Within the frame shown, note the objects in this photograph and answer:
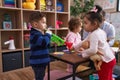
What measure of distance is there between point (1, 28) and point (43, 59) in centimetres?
148

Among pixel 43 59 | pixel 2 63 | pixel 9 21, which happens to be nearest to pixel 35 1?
pixel 9 21

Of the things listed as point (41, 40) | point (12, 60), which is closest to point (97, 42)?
point (41, 40)

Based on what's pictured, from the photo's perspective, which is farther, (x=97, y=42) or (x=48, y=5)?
(x=48, y=5)

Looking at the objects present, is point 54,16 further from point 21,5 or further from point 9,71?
point 9,71

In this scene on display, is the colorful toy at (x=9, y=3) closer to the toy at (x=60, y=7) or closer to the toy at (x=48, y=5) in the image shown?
the toy at (x=48, y=5)

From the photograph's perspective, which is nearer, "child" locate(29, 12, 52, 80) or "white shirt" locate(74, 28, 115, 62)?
"white shirt" locate(74, 28, 115, 62)

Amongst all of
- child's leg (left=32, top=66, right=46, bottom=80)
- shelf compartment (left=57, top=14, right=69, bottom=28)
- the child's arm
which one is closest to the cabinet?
shelf compartment (left=57, top=14, right=69, bottom=28)

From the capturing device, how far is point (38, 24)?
1561 mm

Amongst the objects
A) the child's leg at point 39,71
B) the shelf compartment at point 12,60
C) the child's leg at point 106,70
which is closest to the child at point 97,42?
the child's leg at point 106,70

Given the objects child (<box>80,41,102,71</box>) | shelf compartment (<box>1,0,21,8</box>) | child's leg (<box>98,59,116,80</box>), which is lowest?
child's leg (<box>98,59,116,80</box>)

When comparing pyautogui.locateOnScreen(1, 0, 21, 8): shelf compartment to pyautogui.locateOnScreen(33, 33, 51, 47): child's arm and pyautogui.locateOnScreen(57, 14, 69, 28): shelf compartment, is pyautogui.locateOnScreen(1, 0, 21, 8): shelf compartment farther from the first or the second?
pyautogui.locateOnScreen(33, 33, 51, 47): child's arm

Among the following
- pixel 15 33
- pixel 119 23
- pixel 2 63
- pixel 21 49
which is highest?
pixel 119 23

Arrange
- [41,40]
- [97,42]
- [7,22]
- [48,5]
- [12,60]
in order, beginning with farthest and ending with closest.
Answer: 1. [48,5]
2. [7,22]
3. [12,60]
4. [41,40]
5. [97,42]

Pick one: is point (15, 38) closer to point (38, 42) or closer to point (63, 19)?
point (63, 19)
